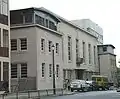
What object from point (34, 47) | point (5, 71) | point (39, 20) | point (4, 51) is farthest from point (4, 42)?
point (39, 20)

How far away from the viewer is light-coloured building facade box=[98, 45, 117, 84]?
83.4m

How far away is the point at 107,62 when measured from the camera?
84875 millimetres

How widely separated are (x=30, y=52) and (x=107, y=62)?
147 ft

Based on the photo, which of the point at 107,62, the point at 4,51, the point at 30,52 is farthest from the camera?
the point at 107,62

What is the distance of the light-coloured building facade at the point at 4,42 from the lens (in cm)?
3566

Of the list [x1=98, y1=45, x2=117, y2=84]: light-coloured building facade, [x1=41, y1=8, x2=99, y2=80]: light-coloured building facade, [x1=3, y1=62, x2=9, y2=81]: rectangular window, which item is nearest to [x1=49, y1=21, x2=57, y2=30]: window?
[x1=41, y1=8, x2=99, y2=80]: light-coloured building facade

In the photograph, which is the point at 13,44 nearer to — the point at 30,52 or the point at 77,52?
the point at 30,52

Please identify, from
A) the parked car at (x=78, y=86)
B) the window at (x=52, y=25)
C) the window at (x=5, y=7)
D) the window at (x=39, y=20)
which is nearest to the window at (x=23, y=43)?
the window at (x=39, y=20)

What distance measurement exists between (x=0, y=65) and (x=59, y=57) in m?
15.0

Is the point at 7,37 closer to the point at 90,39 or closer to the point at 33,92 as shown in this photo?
A: the point at 33,92

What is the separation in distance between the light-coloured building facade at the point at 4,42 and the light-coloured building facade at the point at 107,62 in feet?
159

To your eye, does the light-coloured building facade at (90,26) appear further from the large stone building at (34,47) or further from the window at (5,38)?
the window at (5,38)

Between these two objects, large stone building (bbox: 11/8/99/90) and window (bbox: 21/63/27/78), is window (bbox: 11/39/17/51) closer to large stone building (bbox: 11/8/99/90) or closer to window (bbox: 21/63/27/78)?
large stone building (bbox: 11/8/99/90)

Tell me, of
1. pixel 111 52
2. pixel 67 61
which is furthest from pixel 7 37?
pixel 111 52
